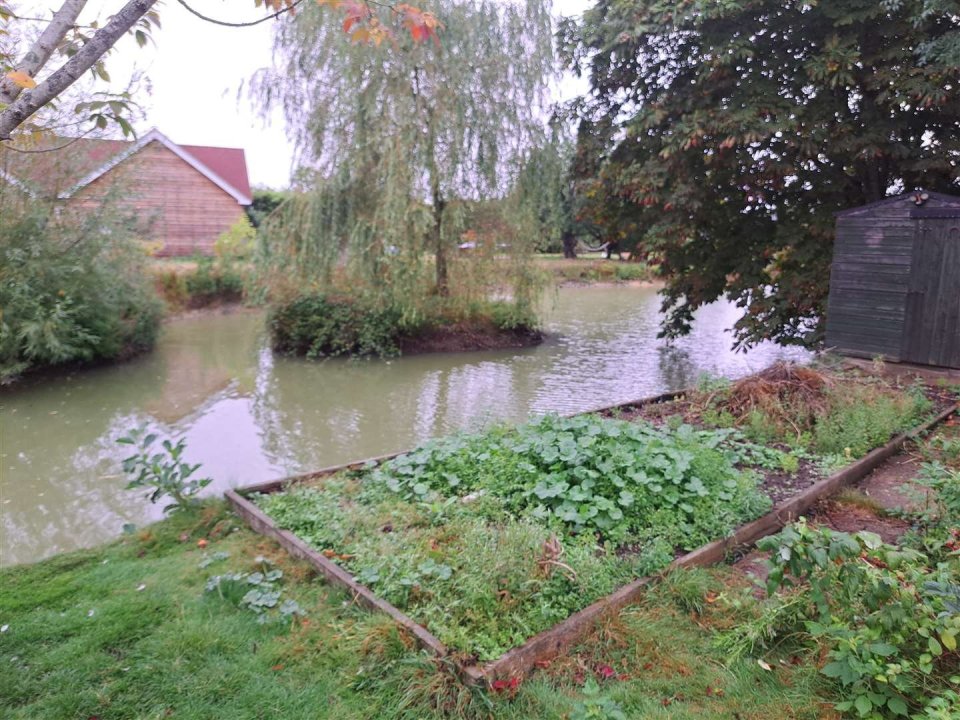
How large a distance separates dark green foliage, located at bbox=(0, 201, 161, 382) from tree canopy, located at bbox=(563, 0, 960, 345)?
27.1ft

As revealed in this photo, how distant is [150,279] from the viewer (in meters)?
12.9

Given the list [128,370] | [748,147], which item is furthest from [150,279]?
[748,147]

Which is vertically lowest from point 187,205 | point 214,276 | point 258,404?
point 258,404

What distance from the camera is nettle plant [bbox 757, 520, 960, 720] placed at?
2258mm

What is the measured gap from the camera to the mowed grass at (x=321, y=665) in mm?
2564

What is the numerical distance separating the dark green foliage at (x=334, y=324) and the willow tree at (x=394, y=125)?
0.63 m

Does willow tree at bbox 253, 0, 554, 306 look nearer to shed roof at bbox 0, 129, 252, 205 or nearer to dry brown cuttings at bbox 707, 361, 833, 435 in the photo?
shed roof at bbox 0, 129, 252, 205

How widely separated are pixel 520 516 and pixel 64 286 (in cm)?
920

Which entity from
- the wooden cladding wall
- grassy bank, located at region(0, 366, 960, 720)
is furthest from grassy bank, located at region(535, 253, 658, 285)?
grassy bank, located at region(0, 366, 960, 720)

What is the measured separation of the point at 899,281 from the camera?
812 cm

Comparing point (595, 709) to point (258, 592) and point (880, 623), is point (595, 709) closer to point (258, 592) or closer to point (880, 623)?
point (880, 623)

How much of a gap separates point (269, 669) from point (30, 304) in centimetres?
889

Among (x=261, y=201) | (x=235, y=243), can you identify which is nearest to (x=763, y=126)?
(x=235, y=243)

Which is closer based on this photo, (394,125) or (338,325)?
(394,125)
